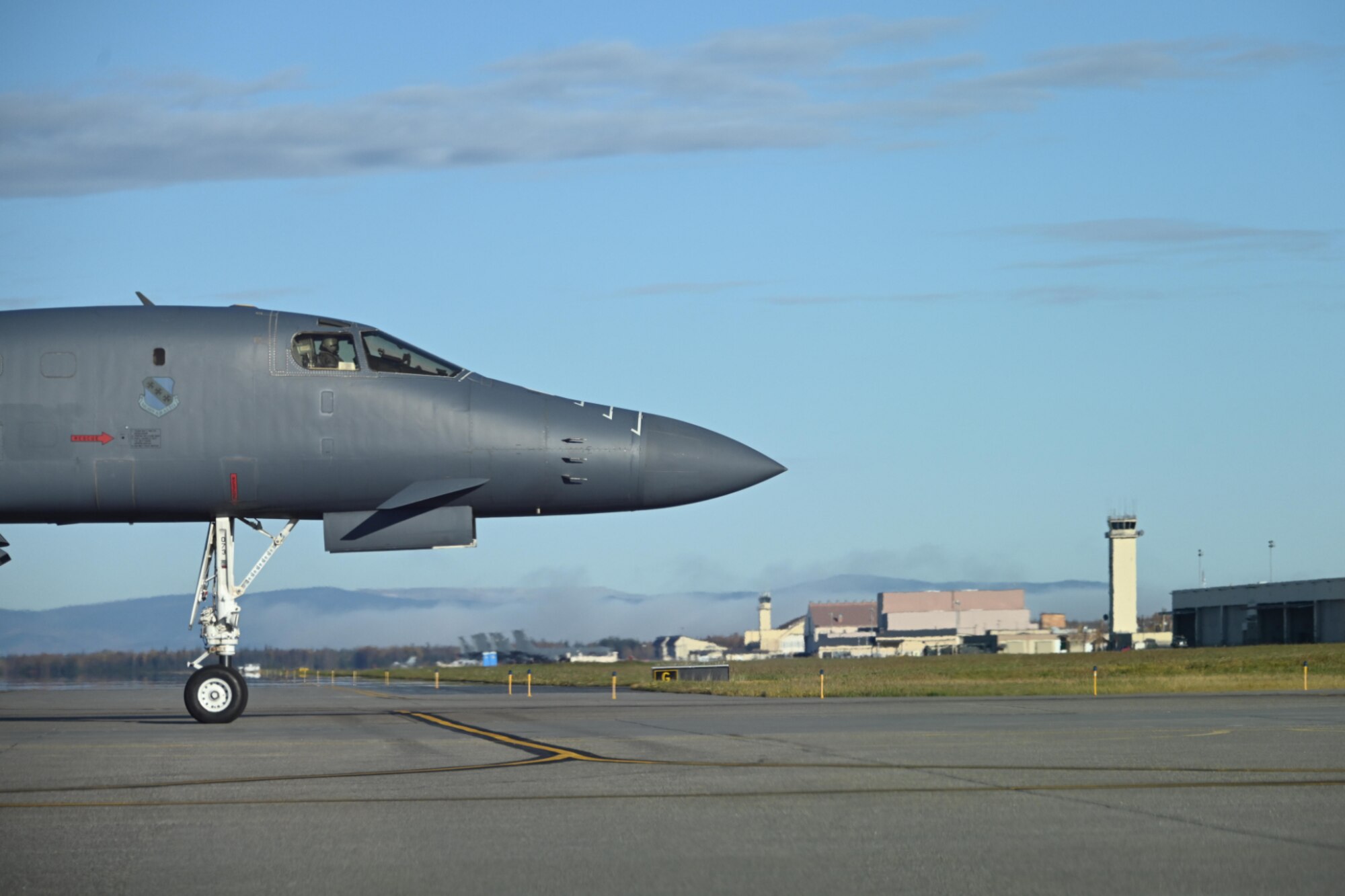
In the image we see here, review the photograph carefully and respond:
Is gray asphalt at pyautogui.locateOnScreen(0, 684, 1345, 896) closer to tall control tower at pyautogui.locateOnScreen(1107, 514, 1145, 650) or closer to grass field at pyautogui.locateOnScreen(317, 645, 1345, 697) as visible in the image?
grass field at pyautogui.locateOnScreen(317, 645, 1345, 697)

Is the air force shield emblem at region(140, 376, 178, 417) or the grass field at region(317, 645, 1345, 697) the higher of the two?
the air force shield emblem at region(140, 376, 178, 417)

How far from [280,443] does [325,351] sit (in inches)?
58.7

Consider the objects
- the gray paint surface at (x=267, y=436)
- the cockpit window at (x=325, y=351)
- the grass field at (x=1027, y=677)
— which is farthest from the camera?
the grass field at (x=1027, y=677)

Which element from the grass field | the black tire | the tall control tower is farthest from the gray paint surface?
the tall control tower

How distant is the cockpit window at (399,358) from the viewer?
20.5m

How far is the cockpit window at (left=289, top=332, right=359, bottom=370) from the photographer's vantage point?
20.3m

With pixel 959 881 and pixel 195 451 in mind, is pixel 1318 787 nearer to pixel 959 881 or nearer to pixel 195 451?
pixel 959 881

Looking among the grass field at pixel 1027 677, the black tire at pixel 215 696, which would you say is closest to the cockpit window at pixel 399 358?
the black tire at pixel 215 696

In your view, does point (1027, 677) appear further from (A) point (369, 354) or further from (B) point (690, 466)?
(A) point (369, 354)

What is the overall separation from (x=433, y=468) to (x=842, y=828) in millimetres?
11714

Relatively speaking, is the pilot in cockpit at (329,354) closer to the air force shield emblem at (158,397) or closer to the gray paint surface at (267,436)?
the gray paint surface at (267,436)

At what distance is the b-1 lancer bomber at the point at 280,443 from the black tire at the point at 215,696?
21 millimetres

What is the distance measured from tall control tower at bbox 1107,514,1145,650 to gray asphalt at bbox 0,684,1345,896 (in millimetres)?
121279

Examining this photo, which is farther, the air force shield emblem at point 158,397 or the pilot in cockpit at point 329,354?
the pilot in cockpit at point 329,354
